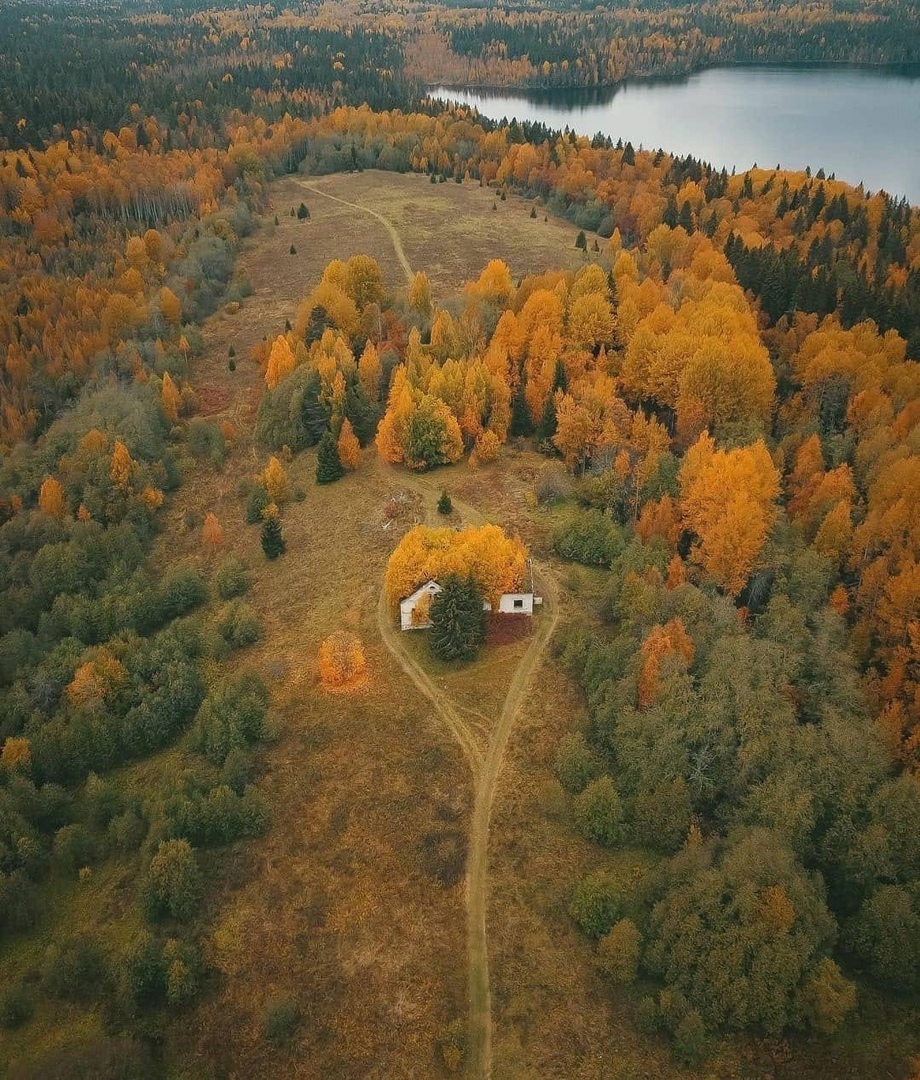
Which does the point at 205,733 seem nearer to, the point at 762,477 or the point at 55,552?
the point at 55,552

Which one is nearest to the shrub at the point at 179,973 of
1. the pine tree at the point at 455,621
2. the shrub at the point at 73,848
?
the shrub at the point at 73,848

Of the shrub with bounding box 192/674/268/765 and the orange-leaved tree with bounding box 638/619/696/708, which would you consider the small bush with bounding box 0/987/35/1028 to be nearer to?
the shrub with bounding box 192/674/268/765

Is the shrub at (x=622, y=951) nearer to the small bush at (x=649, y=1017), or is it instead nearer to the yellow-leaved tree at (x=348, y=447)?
the small bush at (x=649, y=1017)

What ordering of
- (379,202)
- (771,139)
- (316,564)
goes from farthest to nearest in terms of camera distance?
(771,139) < (379,202) < (316,564)

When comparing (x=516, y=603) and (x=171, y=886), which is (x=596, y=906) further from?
(x=516, y=603)

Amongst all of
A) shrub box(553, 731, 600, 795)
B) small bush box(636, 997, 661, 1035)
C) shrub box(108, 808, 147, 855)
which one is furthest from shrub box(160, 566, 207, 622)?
small bush box(636, 997, 661, 1035)

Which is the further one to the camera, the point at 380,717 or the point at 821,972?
the point at 380,717

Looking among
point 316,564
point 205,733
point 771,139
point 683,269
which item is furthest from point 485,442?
point 771,139
